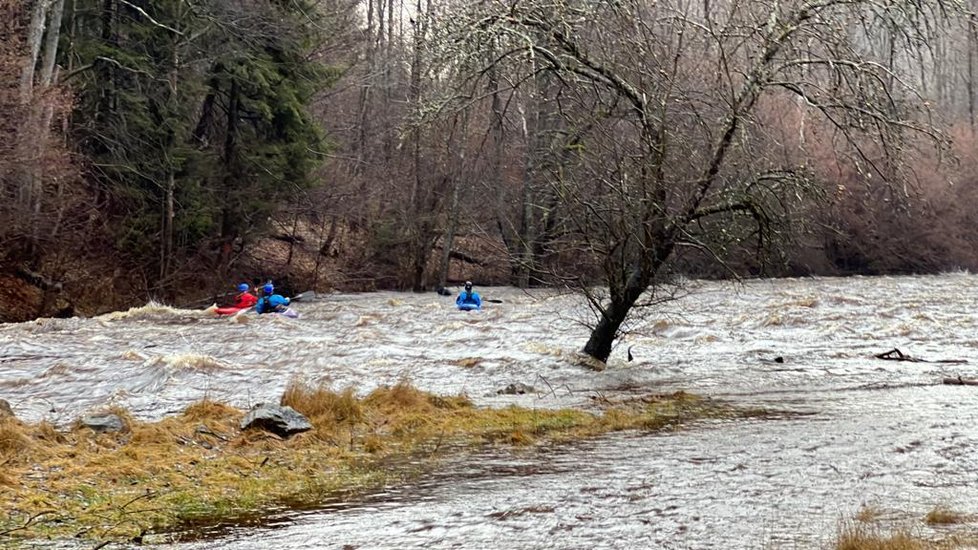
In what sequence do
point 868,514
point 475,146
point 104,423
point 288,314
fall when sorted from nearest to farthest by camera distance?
point 868,514 < point 104,423 < point 288,314 < point 475,146

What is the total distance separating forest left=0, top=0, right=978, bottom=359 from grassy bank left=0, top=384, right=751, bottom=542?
3792mm

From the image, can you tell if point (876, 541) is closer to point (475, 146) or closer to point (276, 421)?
point (276, 421)

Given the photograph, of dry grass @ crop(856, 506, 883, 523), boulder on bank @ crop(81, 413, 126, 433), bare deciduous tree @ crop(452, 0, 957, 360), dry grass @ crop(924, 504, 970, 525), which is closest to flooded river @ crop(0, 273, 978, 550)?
dry grass @ crop(856, 506, 883, 523)

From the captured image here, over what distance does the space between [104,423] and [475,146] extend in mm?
22524

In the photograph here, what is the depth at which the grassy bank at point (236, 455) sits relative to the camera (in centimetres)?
643

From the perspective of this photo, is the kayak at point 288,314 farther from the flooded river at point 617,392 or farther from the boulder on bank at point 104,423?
the boulder on bank at point 104,423

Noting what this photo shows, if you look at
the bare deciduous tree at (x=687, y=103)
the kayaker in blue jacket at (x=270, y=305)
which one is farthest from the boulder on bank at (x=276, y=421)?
the kayaker in blue jacket at (x=270, y=305)

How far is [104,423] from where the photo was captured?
9.05m

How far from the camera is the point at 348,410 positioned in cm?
1011

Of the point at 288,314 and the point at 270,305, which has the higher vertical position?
the point at 270,305

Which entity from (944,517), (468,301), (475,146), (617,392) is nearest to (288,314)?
(468,301)

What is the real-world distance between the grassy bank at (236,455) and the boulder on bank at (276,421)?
0.13 metres

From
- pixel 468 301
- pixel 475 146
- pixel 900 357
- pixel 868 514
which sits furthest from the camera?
pixel 475 146

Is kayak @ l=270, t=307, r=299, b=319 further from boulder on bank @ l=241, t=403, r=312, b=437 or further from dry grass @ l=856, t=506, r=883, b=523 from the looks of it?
dry grass @ l=856, t=506, r=883, b=523
